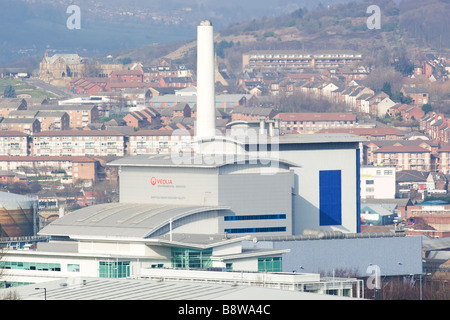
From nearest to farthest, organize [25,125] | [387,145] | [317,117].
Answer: [387,145], [25,125], [317,117]

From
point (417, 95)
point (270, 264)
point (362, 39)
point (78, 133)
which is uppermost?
point (362, 39)

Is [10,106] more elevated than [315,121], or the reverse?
[10,106]

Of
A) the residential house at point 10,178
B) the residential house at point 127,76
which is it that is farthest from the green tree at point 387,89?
the residential house at point 10,178

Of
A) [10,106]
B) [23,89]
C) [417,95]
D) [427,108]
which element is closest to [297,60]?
[417,95]

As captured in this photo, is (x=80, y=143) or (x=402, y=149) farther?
(x=80, y=143)

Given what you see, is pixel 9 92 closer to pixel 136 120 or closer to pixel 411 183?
pixel 136 120
